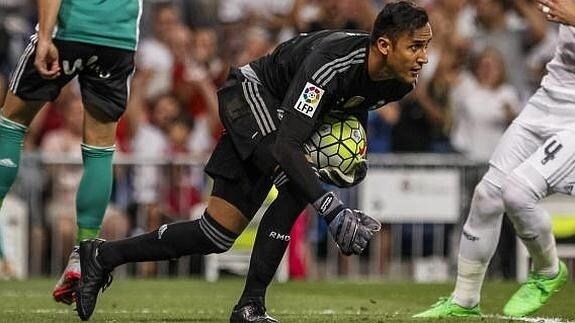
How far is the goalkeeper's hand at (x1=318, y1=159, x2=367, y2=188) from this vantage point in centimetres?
707

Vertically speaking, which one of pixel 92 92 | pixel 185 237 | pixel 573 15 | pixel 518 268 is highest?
pixel 573 15

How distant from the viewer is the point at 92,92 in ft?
27.5

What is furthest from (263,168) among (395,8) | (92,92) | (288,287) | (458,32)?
(458,32)

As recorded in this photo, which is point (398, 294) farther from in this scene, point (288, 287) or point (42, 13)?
point (42, 13)

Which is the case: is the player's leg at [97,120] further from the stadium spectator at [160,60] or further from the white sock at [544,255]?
the stadium spectator at [160,60]

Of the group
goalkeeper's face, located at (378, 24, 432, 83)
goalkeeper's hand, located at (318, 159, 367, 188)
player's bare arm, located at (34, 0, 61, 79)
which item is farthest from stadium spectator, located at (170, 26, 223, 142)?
goalkeeper's face, located at (378, 24, 432, 83)

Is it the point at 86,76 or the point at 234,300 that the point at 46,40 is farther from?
the point at 234,300

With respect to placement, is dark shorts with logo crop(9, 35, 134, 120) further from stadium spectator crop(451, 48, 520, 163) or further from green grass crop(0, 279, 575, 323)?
stadium spectator crop(451, 48, 520, 163)

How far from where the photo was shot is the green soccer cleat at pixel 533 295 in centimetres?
827

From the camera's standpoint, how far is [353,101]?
706cm

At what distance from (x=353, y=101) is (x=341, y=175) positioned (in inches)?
14.9

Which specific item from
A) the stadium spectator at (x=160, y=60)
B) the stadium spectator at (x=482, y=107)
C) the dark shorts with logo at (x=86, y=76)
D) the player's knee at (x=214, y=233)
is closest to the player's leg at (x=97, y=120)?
the dark shorts with logo at (x=86, y=76)

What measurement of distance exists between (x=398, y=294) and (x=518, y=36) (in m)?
4.96

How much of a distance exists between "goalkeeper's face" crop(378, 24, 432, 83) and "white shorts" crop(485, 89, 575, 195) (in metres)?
1.37
